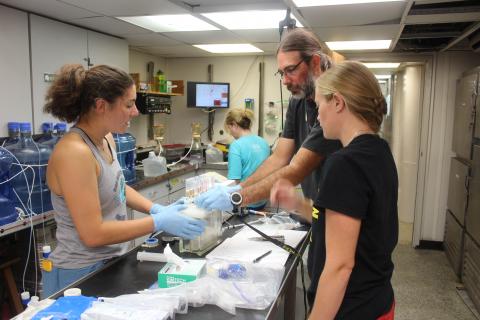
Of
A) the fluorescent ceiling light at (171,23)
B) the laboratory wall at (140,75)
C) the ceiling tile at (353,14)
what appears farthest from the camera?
the laboratory wall at (140,75)

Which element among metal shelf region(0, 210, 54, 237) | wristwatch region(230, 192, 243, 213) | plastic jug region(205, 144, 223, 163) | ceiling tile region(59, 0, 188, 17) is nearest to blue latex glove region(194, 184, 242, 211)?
wristwatch region(230, 192, 243, 213)

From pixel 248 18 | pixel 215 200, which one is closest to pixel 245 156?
pixel 248 18

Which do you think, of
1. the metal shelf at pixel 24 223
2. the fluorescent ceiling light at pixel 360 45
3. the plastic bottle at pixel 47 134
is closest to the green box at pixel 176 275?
the metal shelf at pixel 24 223

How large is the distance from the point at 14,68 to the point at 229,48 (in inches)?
96.8

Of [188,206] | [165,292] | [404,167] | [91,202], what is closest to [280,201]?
[188,206]

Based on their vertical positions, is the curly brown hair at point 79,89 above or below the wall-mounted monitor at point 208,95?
below

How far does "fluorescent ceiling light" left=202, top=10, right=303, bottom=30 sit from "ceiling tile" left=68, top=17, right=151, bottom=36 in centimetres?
79

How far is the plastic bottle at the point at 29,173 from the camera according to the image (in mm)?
2549

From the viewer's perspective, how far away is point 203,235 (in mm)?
1540

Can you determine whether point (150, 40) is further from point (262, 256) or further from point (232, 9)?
point (262, 256)

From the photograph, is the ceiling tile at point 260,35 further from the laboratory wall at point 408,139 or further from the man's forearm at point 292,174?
the laboratory wall at point 408,139

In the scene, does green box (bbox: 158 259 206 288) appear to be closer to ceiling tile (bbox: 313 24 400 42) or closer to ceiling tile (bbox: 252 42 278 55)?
ceiling tile (bbox: 313 24 400 42)

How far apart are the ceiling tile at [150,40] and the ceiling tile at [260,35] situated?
78 cm

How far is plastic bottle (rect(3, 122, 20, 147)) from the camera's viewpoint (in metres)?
2.71
